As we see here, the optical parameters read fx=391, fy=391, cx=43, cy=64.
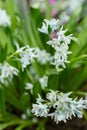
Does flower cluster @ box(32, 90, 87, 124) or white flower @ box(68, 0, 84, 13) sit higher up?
white flower @ box(68, 0, 84, 13)

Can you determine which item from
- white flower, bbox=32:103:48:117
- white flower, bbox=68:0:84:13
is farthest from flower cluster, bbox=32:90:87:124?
white flower, bbox=68:0:84:13

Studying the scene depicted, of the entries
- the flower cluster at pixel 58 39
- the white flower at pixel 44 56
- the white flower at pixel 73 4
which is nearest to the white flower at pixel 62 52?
the flower cluster at pixel 58 39

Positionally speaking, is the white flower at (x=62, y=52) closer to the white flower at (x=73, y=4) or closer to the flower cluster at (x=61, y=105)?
the flower cluster at (x=61, y=105)

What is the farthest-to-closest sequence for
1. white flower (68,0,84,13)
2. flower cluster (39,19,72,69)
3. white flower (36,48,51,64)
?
white flower (68,0,84,13) < white flower (36,48,51,64) < flower cluster (39,19,72,69)

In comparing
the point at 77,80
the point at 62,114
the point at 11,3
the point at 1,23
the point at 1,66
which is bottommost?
the point at 62,114

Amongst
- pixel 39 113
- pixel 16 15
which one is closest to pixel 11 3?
pixel 16 15

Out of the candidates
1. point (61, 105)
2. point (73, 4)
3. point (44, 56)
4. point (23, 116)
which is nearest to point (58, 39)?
point (61, 105)

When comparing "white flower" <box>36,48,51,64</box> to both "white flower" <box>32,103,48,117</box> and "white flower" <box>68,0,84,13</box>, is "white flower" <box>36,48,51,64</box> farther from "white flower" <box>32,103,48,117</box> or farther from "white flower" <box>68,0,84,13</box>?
"white flower" <box>68,0,84,13</box>

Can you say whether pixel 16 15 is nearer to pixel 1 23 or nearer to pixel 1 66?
pixel 1 23

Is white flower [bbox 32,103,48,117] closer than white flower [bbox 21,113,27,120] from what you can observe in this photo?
Yes

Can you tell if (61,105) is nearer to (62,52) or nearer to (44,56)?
(62,52)

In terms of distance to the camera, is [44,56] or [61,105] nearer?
[61,105]
